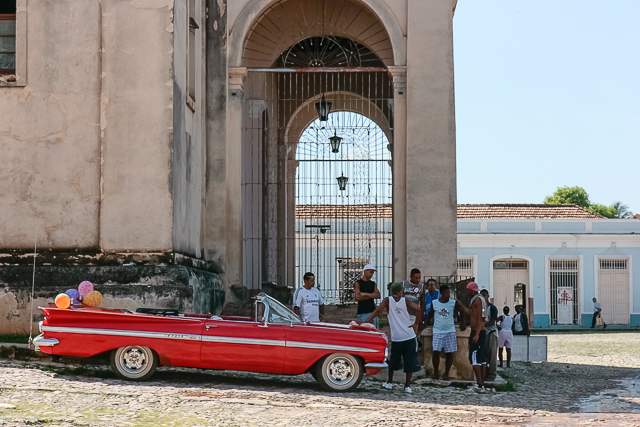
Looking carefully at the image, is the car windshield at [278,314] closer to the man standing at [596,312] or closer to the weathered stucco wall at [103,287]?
the weathered stucco wall at [103,287]

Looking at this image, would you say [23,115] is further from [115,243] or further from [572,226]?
[572,226]

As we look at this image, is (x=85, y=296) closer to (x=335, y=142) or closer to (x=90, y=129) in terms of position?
(x=90, y=129)

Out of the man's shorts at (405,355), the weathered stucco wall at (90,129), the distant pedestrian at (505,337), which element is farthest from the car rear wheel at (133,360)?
the distant pedestrian at (505,337)

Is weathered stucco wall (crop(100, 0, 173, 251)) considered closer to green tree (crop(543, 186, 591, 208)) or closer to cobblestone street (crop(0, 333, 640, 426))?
cobblestone street (crop(0, 333, 640, 426))

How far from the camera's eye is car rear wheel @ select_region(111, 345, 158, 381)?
363 inches

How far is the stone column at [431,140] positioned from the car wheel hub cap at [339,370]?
5938 mm

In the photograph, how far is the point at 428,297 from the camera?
12156 mm

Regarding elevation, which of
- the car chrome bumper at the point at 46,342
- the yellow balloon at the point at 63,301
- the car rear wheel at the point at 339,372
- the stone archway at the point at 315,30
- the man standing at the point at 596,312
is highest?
the stone archway at the point at 315,30

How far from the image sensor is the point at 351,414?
788 cm

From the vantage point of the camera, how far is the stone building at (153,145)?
491 inches

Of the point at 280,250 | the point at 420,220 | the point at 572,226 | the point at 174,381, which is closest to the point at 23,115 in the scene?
the point at 174,381

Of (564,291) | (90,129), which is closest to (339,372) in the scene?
(90,129)

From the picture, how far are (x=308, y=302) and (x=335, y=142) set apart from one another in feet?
23.0

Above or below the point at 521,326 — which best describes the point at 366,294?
above
